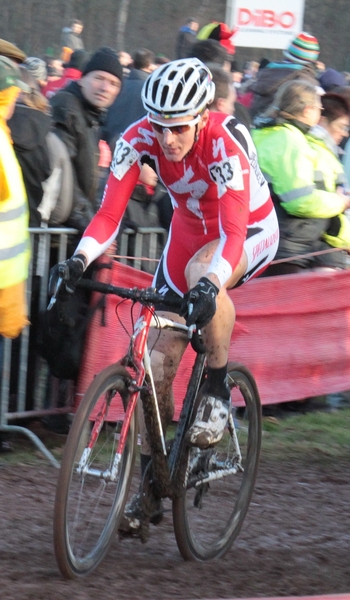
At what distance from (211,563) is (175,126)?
1922 millimetres

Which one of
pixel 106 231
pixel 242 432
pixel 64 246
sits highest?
pixel 106 231

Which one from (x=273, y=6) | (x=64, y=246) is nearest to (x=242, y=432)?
(x=64, y=246)

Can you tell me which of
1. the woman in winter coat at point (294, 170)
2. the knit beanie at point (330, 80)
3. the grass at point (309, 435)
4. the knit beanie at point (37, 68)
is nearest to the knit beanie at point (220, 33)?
the knit beanie at point (330, 80)

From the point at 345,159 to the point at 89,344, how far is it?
13.2 feet

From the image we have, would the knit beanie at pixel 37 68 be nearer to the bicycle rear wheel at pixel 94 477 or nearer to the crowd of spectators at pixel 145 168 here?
the crowd of spectators at pixel 145 168

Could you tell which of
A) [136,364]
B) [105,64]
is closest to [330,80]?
[105,64]

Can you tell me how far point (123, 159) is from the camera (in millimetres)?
4531

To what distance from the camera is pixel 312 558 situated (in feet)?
15.4

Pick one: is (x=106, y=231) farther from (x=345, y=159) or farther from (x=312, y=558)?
(x=345, y=159)

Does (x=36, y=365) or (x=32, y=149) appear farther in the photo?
(x=36, y=365)

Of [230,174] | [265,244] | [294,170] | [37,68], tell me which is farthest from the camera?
[37,68]

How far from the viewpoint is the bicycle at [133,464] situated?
3963 mm

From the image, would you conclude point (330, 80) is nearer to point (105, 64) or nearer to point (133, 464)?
point (105, 64)

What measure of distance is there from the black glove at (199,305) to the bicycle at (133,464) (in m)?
0.16
